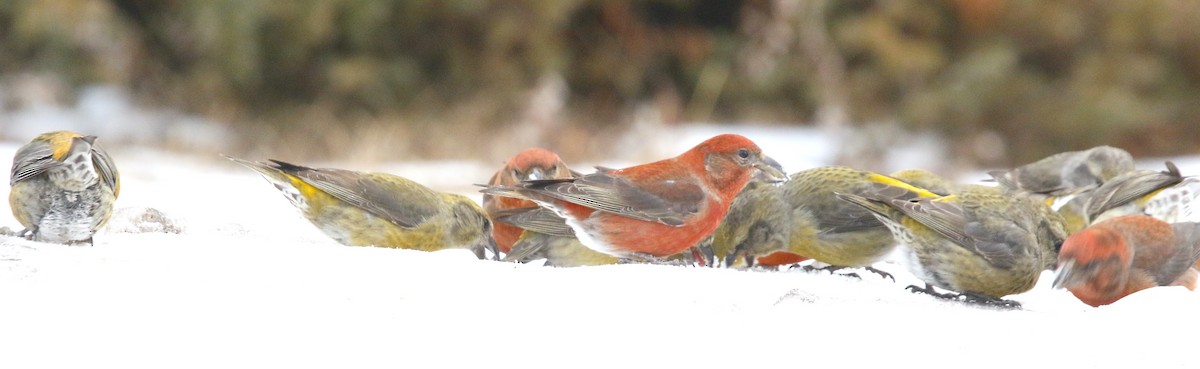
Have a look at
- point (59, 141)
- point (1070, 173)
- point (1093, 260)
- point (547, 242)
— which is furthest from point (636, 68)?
point (59, 141)

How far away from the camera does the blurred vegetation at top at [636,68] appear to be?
46.6ft

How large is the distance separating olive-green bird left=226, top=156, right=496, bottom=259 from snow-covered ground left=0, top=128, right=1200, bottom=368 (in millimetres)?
684

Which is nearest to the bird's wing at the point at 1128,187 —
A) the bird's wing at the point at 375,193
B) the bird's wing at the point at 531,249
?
the bird's wing at the point at 531,249

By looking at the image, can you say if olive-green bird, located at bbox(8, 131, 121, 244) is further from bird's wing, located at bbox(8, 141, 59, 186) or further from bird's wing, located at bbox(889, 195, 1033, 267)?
bird's wing, located at bbox(889, 195, 1033, 267)

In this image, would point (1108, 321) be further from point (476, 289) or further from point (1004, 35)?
point (1004, 35)

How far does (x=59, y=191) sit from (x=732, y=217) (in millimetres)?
2497

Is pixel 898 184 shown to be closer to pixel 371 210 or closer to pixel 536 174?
pixel 536 174

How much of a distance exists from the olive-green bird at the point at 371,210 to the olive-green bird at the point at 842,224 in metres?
1.34

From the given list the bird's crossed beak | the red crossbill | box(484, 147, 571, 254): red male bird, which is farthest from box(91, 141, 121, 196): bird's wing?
the red crossbill

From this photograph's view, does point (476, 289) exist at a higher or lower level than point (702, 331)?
higher

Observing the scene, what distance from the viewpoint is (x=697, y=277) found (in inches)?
151

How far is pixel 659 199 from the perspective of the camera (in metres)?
4.62

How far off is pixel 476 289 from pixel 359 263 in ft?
1.60

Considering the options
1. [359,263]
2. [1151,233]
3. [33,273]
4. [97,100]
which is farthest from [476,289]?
[97,100]
